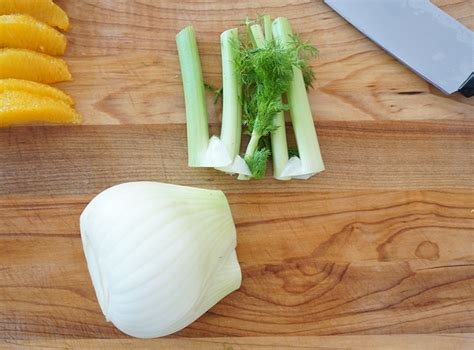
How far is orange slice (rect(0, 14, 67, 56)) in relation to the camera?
1326 millimetres

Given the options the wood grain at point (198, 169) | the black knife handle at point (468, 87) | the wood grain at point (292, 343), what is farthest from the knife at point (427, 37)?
the wood grain at point (292, 343)

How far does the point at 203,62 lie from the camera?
4.77 feet

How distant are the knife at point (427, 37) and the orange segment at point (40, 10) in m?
0.75

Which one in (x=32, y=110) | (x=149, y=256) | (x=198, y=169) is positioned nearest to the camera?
(x=149, y=256)

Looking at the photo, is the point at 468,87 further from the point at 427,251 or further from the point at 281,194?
the point at 281,194

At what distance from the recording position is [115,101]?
1.42 meters

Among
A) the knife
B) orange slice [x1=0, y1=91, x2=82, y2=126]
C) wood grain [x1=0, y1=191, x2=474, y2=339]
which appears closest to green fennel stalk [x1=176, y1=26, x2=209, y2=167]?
wood grain [x1=0, y1=191, x2=474, y2=339]

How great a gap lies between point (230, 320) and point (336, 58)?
748 millimetres

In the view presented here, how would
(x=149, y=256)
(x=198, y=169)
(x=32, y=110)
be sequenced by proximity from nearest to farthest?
(x=149, y=256) < (x=32, y=110) < (x=198, y=169)

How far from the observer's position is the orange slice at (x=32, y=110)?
1.31 metres

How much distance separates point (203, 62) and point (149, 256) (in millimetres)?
550

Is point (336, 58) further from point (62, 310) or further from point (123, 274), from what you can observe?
point (62, 310)

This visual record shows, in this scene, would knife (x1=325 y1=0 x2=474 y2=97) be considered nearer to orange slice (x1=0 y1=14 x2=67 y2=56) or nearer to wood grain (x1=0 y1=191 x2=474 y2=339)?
wood grain (x1=0 y1=191 x2=474 y2=339)

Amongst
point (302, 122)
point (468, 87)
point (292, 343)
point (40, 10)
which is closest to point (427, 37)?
point (468, 87)
